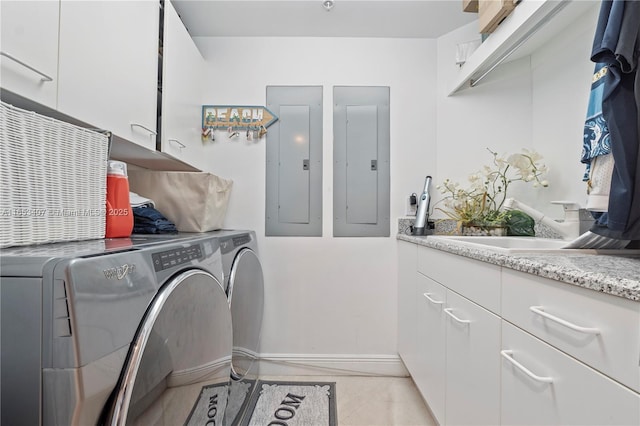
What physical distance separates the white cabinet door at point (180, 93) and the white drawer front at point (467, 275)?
1.42m

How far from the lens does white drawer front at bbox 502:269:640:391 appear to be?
0.52 meters

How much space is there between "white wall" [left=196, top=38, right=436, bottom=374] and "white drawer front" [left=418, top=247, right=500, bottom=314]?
2.10ft

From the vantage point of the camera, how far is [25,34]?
77 centimetres

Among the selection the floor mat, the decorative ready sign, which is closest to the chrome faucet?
the floor mat

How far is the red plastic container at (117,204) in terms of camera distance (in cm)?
104

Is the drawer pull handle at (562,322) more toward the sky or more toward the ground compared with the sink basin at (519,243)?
more toward the ground

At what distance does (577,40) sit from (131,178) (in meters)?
2.46

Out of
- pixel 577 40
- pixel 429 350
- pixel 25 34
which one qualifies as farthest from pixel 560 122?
pixel 25 34

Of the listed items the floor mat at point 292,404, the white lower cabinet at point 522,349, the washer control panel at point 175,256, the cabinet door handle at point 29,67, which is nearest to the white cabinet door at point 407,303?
the white lower cabinet at point 522,349

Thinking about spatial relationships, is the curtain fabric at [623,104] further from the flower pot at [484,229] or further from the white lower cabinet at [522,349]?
the flower pot at [484,229]

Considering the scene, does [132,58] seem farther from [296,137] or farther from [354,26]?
[354,26]

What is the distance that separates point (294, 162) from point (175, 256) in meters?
1.34

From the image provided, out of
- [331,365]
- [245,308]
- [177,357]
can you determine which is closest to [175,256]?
[177,357]

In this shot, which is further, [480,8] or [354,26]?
[354,26]
